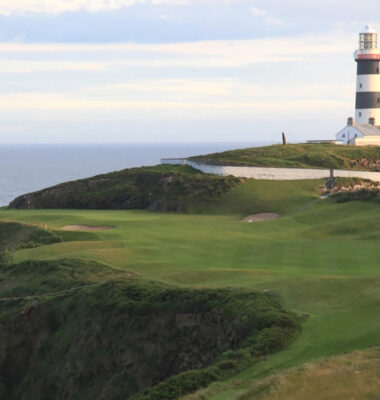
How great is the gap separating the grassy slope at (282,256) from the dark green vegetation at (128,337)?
130cm

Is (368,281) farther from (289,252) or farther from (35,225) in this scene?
(35,225)

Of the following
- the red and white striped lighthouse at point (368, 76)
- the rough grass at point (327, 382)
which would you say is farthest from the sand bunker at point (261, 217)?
the red and white striped lighthouse at point (368, 76)

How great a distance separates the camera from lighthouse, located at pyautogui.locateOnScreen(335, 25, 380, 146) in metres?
95.4

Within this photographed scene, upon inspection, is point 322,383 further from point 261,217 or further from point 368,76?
point 368,76

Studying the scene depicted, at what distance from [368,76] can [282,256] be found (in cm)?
6422

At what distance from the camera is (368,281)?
27.8 meters

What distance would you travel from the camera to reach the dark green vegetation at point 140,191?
2603 inches

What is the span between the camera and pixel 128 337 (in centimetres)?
2745

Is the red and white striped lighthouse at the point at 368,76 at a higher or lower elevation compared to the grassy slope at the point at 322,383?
higher

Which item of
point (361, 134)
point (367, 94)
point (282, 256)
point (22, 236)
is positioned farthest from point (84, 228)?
point (367, 94)

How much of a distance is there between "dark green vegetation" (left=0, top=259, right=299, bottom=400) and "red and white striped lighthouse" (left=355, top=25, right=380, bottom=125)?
69.9 metres

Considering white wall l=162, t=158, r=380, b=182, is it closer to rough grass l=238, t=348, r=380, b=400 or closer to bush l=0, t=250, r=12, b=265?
bush l=0, t=250, r=12, b=265

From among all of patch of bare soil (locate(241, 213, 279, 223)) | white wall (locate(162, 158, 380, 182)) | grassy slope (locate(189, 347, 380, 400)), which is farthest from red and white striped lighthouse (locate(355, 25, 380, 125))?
grassy slope (locate(189, 347, 380, 400))

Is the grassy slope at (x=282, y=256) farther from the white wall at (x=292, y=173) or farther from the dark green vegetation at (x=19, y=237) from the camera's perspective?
the white wall at (x=292, y=173)
